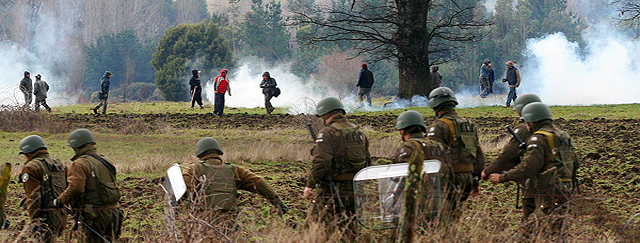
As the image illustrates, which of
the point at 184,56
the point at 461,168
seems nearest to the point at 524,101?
the point at 461,168

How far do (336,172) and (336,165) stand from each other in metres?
0.07

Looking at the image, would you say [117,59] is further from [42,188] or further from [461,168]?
[461,168]

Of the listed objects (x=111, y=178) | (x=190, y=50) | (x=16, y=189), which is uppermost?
(x=190, y=50)

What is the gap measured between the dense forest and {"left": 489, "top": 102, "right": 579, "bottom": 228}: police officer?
27763 mm

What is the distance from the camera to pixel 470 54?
5484 cm

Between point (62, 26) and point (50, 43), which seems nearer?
point (50, 43)

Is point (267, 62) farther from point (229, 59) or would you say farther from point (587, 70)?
point (587, 70)

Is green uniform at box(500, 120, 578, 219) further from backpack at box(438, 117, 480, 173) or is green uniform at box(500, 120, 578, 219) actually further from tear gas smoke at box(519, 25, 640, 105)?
tear gas smoke at box(519, 25, 640, 105)

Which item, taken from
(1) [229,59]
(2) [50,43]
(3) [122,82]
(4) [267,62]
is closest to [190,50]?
(1) [229,59]

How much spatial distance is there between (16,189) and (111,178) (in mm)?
4637

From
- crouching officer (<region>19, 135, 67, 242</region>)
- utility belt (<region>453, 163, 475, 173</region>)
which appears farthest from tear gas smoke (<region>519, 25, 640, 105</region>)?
crouching officer (<region>19, 135, 67, 242</region>)

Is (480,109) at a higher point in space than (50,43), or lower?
lower

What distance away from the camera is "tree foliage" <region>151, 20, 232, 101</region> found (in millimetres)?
47156

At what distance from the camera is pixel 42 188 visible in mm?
6941
